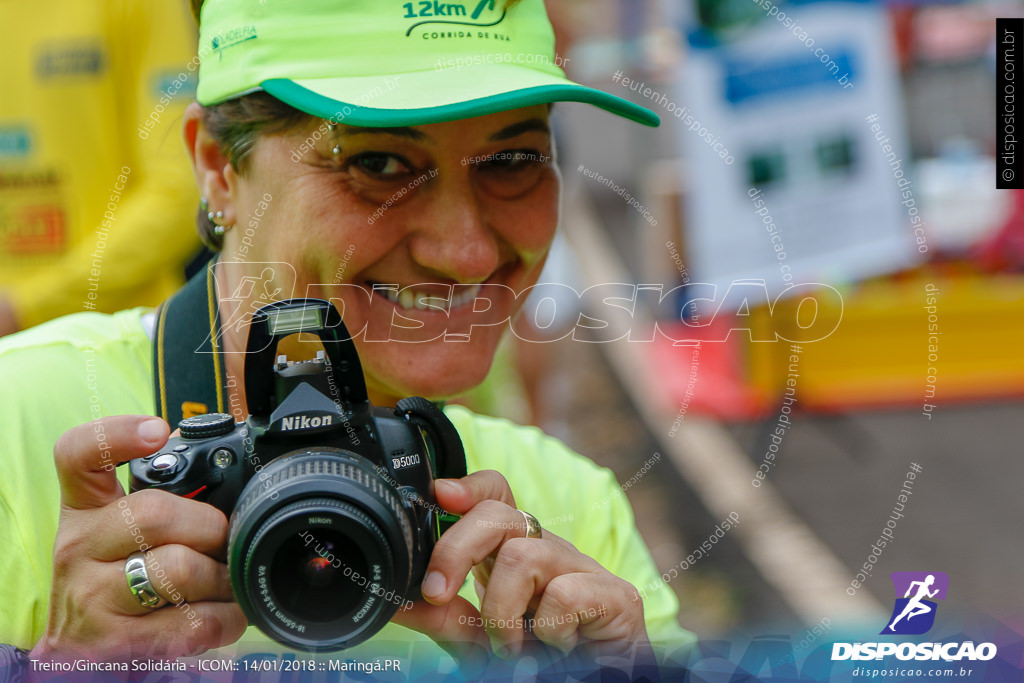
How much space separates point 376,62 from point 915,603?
65 centimetres

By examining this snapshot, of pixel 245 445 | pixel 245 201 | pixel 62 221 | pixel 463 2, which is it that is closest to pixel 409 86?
pixel 463 2

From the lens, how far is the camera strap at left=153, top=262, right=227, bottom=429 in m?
0.90

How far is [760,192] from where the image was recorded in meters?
2.87

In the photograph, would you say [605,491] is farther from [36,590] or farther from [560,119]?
[36,590]

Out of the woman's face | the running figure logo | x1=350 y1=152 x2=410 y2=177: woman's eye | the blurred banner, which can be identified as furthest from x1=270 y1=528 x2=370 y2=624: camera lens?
the blurred banner

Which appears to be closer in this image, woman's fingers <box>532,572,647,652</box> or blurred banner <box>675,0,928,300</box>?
woman's fingers <box>532,572,647,652</box>

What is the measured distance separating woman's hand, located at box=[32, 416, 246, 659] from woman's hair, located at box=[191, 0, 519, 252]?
11.8 inches

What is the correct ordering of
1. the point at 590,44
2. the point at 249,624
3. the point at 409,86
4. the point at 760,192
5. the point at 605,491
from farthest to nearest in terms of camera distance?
the point at 590,44
the point at 760,192
the point at 605,491
the point at 409,86
the point at 249,624

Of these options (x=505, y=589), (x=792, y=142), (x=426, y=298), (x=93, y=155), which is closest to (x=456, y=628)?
(x=505, y=589)

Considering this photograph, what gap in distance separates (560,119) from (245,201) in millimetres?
384

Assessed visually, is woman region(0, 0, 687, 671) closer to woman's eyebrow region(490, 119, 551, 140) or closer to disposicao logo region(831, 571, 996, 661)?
woman's eyebrow region(490, 119, 551, 140)

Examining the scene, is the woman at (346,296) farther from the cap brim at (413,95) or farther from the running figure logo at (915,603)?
the running figure logo at (915,603)

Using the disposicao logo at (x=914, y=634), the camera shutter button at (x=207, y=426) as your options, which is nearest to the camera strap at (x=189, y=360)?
the camera shutter button at (x=207, y=426)

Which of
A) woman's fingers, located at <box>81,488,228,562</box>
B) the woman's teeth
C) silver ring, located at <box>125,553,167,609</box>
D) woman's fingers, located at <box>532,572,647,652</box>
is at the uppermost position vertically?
the woman's teeth
